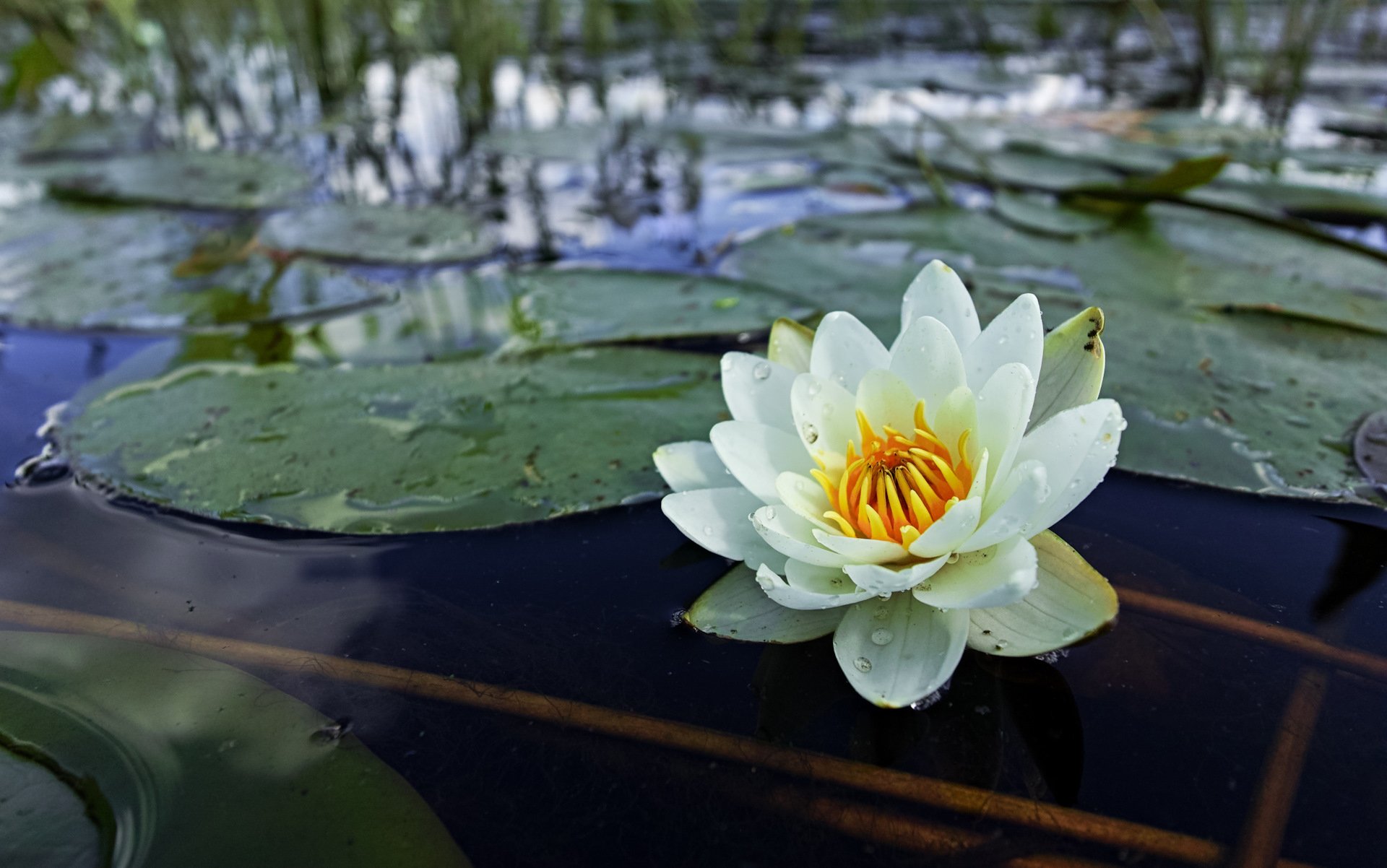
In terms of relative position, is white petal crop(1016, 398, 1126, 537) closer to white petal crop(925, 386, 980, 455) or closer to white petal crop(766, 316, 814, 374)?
white petal crop(925, 386, 980, 455)

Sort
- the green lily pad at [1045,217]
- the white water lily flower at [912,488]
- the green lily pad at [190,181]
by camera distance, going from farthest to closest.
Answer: the green lily pad at [190,181], the green lily pad at [1045,217], the white water lily flower at [912,488]

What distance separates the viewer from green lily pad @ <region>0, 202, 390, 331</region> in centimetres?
230

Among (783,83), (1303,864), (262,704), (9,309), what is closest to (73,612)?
(262,704)

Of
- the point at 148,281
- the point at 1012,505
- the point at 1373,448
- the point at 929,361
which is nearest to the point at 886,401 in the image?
the point at 929,361

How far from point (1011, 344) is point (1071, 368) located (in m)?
0.12

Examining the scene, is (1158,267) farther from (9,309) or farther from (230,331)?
(9,309)

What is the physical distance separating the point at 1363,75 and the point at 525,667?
6.76 m

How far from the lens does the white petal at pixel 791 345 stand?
1.42m

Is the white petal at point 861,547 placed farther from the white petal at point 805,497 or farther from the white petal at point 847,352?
the white petal at point 847,352

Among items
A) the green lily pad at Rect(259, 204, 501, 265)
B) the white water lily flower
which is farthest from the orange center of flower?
the green lily pad at Rect(259, 204, 501, 265)

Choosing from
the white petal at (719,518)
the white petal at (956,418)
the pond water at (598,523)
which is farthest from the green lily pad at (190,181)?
the white petal at (956,418)

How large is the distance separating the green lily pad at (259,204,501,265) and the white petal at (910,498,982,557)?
2.05m

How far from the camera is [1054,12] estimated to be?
25.0ft

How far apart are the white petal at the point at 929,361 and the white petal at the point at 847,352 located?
0.07m
